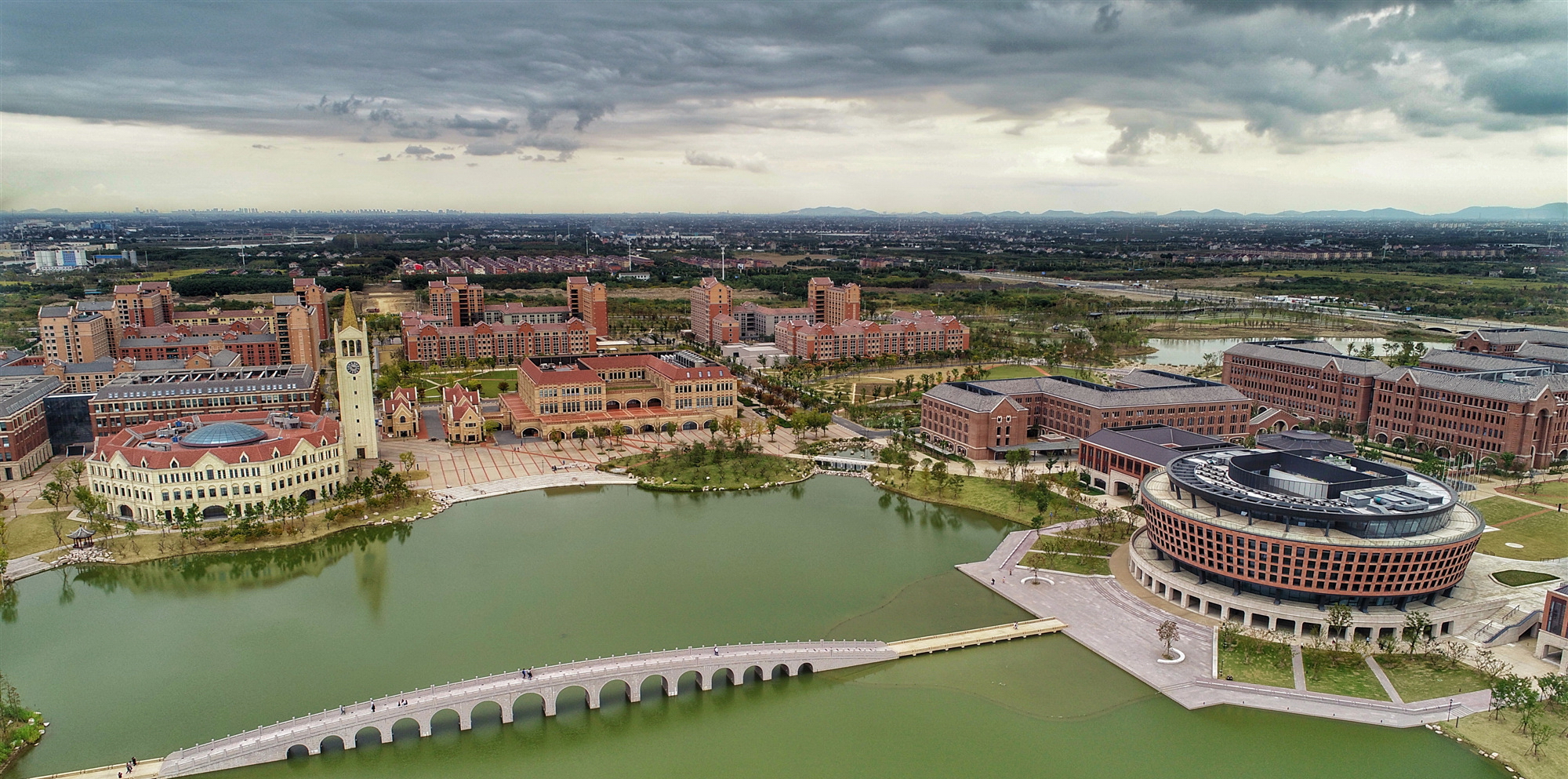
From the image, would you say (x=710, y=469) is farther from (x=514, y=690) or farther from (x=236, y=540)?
(x=514, y=690)

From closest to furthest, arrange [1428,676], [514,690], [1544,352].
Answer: [514,690], [1428,676], [1544,352]

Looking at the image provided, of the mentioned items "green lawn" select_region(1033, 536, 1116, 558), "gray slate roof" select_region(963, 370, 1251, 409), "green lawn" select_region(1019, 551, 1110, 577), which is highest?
"gray slate roof" select_region(963, 370, 1251, 409)

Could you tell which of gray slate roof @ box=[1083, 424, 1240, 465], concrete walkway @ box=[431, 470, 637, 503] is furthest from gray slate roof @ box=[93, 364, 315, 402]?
gray slate roof @ box=[1083, 424, 1240, 465]

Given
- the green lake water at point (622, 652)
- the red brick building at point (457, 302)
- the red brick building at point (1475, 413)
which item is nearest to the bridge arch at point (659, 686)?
the green lake water at point (622, 652)

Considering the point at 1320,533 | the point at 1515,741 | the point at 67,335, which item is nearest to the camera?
the point at 1515,741

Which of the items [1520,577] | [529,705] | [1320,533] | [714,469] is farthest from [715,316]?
[1520,577]

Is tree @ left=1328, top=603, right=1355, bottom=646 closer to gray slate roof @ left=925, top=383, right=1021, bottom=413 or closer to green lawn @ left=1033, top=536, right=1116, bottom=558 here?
green lawn @ left=1033, top=536, right=1116, bottom=558
